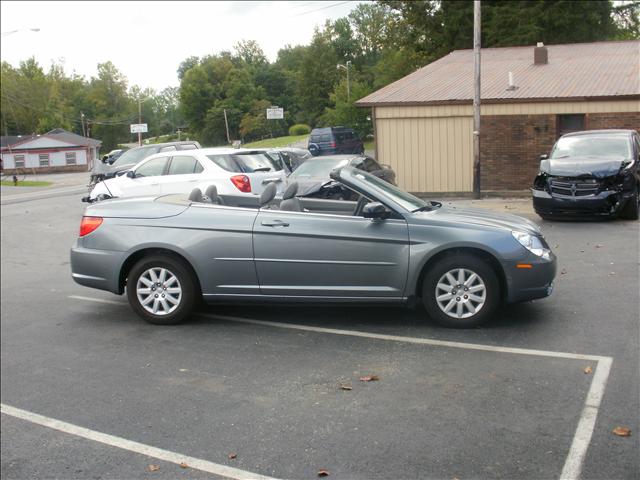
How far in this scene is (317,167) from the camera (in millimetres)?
15938

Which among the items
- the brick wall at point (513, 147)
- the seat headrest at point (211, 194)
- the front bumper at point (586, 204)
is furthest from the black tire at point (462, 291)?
the brick wall at point (513, 147)

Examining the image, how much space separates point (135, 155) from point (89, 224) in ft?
47.3

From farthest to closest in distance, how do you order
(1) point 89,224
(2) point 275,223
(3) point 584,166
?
1. (3) point 584,166
2. (1) point 89,224
3. (2) point 275,223

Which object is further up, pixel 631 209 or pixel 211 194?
pixel 211 194

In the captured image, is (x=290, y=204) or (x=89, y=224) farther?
(x=89, y=224)

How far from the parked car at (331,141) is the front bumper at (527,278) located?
29420 mm

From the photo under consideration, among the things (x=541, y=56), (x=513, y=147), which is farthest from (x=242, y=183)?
(x=541, y=56)

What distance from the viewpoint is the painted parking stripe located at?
4312mm

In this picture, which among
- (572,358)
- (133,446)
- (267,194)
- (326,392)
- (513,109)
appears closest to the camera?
(133,446)

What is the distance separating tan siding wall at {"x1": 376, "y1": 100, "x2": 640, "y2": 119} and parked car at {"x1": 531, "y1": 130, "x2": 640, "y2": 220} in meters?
5.43

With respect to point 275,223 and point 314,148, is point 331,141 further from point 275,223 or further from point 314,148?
point 275,223

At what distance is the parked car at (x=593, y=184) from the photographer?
1348 centimetres

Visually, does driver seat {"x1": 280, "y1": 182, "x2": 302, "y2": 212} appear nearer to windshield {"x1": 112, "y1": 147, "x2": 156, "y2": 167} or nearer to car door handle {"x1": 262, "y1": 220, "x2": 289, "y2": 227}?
car door handle {"x1": 262, "y1": 220, "x2": 289, "y2": 227}

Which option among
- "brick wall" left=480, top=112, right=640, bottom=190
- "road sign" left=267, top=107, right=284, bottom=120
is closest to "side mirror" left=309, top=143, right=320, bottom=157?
"road sign" left=267, top=107, right=284, bottom=120
